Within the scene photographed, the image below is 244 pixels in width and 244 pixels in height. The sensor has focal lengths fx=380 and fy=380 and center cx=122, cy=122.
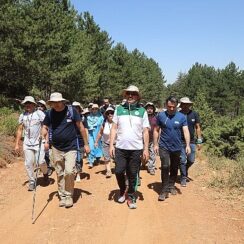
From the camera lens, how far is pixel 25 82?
2511 cm

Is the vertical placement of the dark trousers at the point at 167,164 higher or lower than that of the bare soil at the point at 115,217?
higher

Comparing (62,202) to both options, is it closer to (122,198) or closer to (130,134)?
(122,198)

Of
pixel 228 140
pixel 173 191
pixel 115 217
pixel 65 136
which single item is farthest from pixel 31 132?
pixel 228 140

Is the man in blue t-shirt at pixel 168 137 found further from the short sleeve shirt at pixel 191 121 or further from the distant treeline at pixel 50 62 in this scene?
the distant treeline at pixel 50 62

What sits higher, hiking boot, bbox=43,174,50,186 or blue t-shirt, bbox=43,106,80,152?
→ blue t-shirt, bbox=43,106,80,152

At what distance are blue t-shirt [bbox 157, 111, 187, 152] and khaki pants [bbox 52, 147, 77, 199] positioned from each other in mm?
1815

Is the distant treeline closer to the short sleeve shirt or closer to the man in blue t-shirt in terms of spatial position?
the short sleeve shirt

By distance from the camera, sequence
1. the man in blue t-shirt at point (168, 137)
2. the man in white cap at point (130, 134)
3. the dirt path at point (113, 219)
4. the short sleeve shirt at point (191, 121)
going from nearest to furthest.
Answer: the dirt path at point (113, 219)
the man in white cap at point (130, 134)
the man in blue t-shirt at point (168, 137)
the short sleeve shirt at point (191, 121)

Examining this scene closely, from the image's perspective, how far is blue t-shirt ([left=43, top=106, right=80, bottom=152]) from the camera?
685 cm

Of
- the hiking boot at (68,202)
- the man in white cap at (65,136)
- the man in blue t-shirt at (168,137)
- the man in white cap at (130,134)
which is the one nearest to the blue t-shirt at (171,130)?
the man in blue t-shirt at (168,137)

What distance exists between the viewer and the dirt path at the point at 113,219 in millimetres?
5605

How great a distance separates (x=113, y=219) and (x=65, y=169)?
1.32m

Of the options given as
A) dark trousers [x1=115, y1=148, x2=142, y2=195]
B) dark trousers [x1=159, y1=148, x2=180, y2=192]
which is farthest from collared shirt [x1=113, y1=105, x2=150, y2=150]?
dark trousers [x1=159, y1=148, x2=180, y2=192]

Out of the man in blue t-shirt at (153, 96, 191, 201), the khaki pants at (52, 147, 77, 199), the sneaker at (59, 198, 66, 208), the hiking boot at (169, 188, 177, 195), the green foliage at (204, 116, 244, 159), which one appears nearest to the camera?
the khaki pants at (52, 147, 77, 199)
